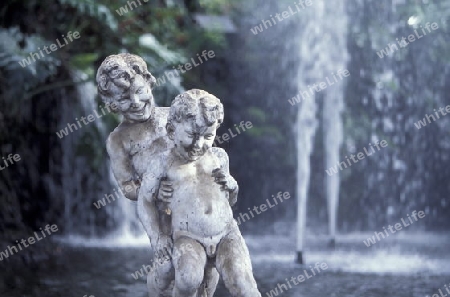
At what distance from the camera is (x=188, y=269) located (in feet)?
13.3

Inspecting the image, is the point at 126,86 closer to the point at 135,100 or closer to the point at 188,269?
the point at 135,100

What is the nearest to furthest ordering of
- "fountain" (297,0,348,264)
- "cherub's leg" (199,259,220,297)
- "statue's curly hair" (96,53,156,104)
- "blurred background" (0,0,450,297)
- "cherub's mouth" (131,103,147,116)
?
1. "cherub's leg" (199,259,220,297)
2. "statue's curly hair" (96,53,156,104)
3. "cherub's mouth" (131,103,147,116)
4. "blurred background" (0,0,450,297)
5. "fountain" (297,0,348,264)

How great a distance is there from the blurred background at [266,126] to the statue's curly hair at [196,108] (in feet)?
13.0

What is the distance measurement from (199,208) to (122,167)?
0.67m

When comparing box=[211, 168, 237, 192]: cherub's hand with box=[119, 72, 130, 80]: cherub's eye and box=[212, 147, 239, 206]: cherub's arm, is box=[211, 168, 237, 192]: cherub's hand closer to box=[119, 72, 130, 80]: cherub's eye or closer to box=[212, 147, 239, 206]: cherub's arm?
box=[212, 147, 239, 206]: cherub's arm

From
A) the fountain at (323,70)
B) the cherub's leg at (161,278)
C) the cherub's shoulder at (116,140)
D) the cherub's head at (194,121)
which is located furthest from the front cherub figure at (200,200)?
the fountain at (323,70)

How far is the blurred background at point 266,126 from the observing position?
10492 mm

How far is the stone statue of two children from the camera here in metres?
4.08

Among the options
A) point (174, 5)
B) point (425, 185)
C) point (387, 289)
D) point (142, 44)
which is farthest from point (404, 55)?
point (387, 289)

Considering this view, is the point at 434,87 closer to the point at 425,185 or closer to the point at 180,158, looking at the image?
the point at 425,185

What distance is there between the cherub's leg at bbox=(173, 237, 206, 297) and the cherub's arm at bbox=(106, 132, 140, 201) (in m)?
0.61

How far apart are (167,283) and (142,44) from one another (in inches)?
360

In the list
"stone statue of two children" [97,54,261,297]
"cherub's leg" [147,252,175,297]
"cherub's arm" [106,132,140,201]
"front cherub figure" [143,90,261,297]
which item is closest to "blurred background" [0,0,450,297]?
"cherub's arm" [106,132,140,201]

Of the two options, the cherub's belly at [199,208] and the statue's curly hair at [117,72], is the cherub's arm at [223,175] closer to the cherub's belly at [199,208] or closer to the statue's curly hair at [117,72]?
the cherub's belly at [199,208]
